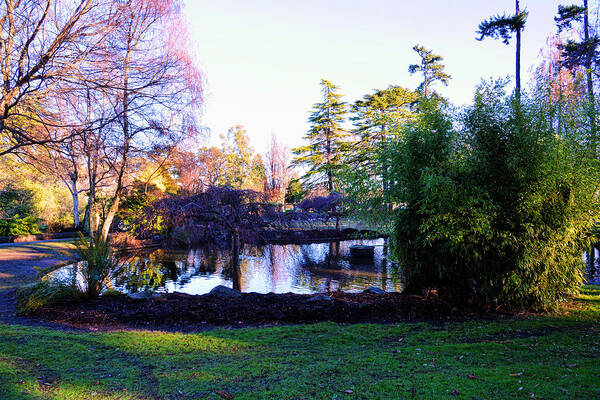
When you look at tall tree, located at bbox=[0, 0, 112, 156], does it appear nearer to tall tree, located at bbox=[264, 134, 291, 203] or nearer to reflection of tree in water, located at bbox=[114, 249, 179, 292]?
reflection of tree in water, located at bbox=[114, 249, 179, 292]

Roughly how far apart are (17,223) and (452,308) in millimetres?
21496

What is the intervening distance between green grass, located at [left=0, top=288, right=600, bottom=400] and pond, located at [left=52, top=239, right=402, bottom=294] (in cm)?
394

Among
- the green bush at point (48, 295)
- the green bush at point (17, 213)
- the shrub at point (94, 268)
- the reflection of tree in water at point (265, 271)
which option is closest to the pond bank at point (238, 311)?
the green bush at point (48, 295)

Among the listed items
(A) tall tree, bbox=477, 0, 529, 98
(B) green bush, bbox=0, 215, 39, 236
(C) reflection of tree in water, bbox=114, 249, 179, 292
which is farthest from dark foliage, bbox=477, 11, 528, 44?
(B) green bush, bbox=0, 215, 39, 236

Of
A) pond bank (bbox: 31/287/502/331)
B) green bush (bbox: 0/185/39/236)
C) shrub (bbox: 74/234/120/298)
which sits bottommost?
pond bank (bbox: 31/287/502/331)

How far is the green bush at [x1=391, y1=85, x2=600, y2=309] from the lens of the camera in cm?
657

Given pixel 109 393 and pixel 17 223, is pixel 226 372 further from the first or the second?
pixel 17 223

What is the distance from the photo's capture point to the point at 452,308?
23.3ft

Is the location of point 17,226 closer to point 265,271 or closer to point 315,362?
point 265,271

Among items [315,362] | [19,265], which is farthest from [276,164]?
Result: [315,362]

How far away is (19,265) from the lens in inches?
470

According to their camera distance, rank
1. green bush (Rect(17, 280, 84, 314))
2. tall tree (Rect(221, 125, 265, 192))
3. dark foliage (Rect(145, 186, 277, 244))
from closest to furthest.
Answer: green bush (Rect(17, 280, 84, 314)) → dark foliage (Rect(145, 186, 277, 244)) → tall tree (Rect(221, 125, 265, 192))

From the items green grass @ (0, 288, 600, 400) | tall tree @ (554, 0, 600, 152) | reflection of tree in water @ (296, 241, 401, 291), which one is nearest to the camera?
green grass @ (0, 288, 600, 400)

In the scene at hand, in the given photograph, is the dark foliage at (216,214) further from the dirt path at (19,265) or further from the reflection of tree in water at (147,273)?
the dirt path at (19,265)
